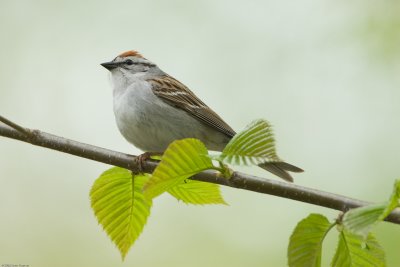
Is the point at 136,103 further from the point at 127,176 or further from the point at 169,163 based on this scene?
the point at 169,163

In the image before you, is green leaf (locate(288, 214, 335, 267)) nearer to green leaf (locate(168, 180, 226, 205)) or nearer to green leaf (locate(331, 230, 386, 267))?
green leaf (locate(331, 230, 386, 267))

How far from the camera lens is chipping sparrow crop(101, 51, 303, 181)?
398cm

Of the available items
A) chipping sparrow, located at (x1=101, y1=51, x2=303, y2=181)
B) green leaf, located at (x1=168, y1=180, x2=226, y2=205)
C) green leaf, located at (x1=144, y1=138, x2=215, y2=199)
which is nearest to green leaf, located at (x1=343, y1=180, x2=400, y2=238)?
green leaf, located at (x1=144, y1=138, x2=215, y2=199)

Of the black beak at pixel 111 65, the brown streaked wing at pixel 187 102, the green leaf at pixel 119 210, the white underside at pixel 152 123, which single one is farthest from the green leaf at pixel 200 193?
the black beak at pixel 111 65

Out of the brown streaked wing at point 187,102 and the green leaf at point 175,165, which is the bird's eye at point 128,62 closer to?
the brown streaked wing at point 187,102

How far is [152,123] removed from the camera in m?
4.04

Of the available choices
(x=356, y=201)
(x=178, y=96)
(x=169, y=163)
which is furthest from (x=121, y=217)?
(x=178, y=96)

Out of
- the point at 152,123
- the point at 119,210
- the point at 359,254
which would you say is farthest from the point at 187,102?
the point at 359,254

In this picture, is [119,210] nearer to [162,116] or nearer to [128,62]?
[162,116]

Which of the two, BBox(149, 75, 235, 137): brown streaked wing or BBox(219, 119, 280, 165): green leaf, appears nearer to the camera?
BBox(219, 119, 280, 165): green leaf

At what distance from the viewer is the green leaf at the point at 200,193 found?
2143 millimetres

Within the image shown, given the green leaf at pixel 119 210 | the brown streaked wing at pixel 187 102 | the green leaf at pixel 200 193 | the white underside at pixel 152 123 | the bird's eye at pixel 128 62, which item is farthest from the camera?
the bird's eye at pixel 128 62

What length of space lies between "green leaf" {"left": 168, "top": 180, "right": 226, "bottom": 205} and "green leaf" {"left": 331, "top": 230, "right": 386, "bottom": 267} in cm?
60

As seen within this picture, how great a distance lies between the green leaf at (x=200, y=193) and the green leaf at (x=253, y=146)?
1.67ft
